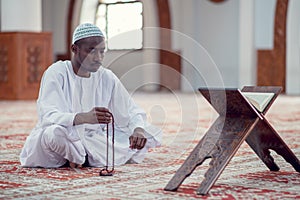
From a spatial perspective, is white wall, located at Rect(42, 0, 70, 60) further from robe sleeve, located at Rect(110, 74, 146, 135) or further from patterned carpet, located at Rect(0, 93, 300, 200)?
robe sleeve, located at Rect(110, 74, 146, 135)

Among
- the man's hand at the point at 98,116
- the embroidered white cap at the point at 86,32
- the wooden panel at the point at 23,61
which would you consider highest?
the embroidered white cap at the point at 86,32

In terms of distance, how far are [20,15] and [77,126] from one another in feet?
29.8

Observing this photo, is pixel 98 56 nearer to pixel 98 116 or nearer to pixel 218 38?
pixel 98 116

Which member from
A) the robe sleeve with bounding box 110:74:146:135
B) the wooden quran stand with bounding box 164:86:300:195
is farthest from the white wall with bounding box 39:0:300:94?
the wooden quran stand with bounding box 164:86:300:195

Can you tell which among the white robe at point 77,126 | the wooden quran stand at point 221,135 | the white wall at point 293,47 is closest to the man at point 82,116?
the white robe at point 77,126

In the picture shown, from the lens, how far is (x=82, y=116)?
4102 millimetres

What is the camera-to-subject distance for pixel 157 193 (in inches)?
138

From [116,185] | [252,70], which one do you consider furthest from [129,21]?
[116,185]

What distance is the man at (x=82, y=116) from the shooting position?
14.0 feet

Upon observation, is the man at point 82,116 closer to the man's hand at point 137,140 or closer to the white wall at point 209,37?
the man's hand at point 137,140

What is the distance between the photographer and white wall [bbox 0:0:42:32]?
12945 millimetres

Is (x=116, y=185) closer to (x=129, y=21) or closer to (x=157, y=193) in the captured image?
(x=157, y=193)

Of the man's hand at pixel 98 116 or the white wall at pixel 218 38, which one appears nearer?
the man's hand at pixel 98 116

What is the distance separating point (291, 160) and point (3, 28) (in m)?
10.1
